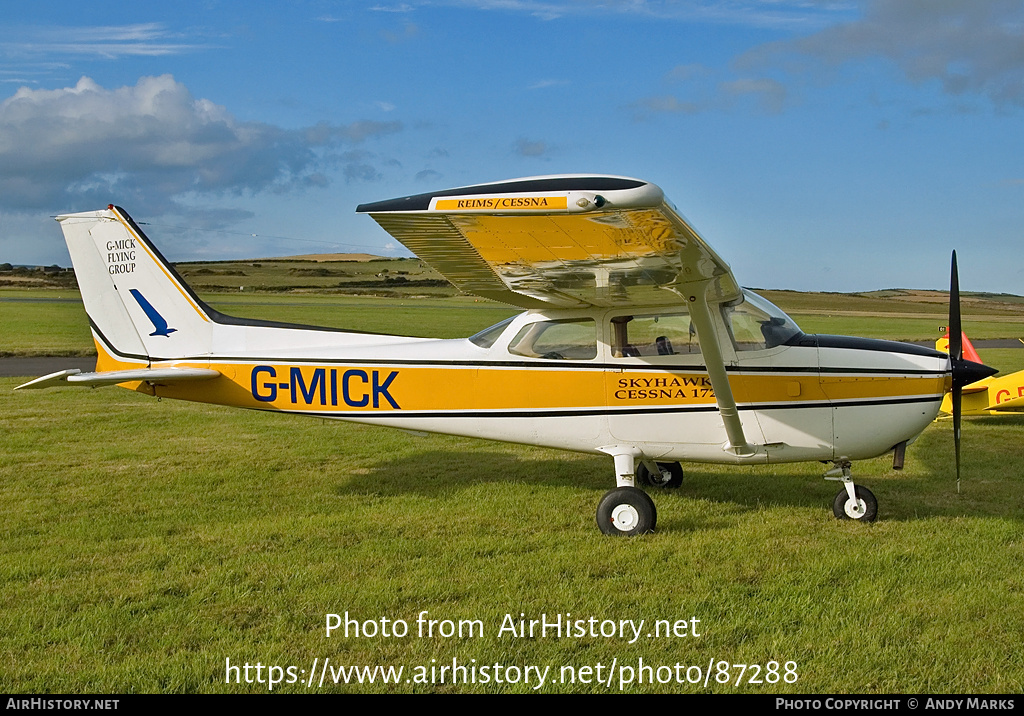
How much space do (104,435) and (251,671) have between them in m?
8.14

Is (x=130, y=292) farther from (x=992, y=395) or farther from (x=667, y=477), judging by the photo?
(x=992, y=395)

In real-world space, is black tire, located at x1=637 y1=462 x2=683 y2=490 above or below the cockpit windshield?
below

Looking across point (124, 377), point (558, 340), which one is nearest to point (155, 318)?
point (124, 377)

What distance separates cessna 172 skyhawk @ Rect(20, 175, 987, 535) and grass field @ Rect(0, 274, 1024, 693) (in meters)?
0.73

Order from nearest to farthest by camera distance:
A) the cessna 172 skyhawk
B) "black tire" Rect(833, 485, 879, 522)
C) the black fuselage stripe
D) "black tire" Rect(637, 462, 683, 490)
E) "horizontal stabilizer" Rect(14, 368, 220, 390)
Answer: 1. the cessna 172 skyhawk
2. the black fuselage stripe
3. "black tire" Rect(833, 485, 879, 522)
4. "horizontal stabilizer" Rect(14, 368, 220, 390)
5. "black tire" Rect(637, 462, 683, 490)

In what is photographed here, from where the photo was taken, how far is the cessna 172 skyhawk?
6238 mm

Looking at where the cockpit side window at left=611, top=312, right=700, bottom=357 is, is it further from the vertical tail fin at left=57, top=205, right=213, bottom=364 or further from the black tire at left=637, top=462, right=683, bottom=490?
the vertical tail fin at left=57, top=205, right=213, bottom=364

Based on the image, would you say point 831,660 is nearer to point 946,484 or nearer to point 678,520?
point 678,520

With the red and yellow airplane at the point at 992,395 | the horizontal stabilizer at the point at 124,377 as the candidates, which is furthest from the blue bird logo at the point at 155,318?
the red and yellow airplane at the point at 992,395

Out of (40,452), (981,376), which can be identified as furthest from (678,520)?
(40,452)

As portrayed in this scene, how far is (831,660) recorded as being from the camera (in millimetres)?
4160

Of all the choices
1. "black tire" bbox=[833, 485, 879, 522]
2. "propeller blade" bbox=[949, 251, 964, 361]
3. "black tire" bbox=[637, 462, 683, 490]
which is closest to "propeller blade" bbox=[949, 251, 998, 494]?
"propeller blade" bbox=[949, 251, 964, 361]

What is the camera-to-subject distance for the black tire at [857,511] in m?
6.84

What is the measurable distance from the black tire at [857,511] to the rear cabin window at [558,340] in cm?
254
